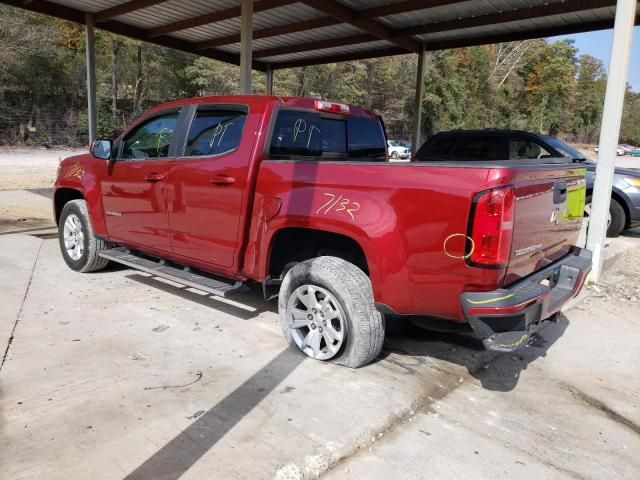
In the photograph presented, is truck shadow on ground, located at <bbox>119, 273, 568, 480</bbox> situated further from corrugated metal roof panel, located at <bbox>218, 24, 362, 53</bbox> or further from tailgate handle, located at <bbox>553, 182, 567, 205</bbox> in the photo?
corrugated metal roof panel, located at <bbox>218, 24, 362, 53</bbox>

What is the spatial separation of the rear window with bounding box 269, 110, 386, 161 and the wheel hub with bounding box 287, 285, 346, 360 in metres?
1.12

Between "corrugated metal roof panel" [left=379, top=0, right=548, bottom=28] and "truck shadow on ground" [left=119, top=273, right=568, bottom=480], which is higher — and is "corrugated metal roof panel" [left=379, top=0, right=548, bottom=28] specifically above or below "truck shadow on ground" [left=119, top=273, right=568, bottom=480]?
above

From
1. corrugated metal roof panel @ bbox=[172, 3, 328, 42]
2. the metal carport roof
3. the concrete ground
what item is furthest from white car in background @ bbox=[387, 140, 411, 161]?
the concrete ground

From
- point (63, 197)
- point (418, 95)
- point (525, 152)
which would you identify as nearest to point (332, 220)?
point (63, 197)

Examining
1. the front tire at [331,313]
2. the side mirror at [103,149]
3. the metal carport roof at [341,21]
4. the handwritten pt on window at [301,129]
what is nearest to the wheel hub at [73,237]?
the side mirror at [103,149]

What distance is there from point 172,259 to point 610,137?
4.84 metres

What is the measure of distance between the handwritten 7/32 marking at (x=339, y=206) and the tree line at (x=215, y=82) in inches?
1187

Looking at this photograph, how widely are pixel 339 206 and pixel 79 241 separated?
3761 mm

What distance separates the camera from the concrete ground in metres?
2.68

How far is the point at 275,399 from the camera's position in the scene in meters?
3.28

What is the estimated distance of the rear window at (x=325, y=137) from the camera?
13.6 ft

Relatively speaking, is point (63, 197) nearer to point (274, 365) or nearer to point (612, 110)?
point (274, 365)

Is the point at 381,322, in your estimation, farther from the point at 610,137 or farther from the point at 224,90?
the point at 224,90

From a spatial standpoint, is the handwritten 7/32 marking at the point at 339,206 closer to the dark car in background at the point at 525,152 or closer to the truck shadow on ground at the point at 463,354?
the truck shadow on ground at the point at 463,354
